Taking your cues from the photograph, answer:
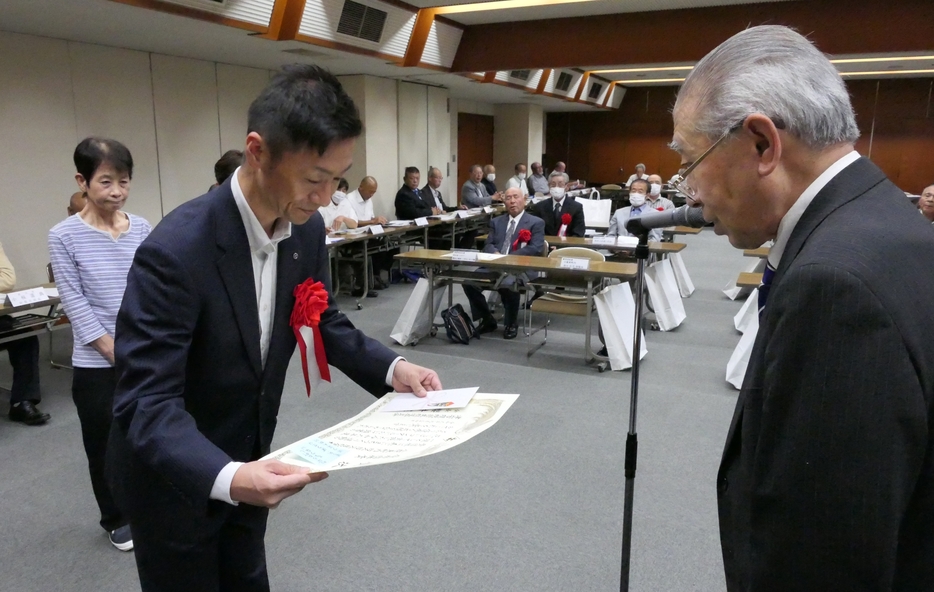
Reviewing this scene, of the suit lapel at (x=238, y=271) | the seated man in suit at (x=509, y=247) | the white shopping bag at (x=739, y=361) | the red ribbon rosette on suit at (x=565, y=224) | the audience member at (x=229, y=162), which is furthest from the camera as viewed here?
the red ribbon rosette on suit at (x=565, y=224)

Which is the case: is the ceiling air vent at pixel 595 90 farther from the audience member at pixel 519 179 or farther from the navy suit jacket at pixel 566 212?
the navy suit jacket at pixel 566 212

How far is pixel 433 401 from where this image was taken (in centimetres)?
134

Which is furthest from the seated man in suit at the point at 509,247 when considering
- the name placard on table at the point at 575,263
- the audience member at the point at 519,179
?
the audience member at the point at 519,179

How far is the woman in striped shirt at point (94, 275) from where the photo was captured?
2.26m

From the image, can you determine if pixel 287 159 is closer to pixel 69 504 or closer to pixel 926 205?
pixel 69 504

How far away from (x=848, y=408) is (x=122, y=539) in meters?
2.62

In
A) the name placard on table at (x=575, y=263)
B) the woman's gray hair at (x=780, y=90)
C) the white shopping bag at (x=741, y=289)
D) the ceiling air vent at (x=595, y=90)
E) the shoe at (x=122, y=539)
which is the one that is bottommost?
the shoe at (x=122, y=539)

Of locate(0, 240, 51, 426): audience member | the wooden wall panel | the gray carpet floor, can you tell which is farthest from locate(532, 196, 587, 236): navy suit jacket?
the wooden wall panel

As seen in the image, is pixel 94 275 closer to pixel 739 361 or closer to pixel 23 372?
pixel 23 372

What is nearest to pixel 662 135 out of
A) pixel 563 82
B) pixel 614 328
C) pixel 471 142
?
pixel 563 82

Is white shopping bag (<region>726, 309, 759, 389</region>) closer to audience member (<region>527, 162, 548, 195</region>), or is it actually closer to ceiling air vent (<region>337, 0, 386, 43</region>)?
ceiling air vent (<region>337, 0, 386, 43</region>)

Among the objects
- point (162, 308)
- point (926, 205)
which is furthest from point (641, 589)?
point (926, 205)

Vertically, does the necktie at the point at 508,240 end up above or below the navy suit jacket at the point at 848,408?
below

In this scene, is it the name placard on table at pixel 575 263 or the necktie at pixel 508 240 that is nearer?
the name placard on table at pixel 575 263
